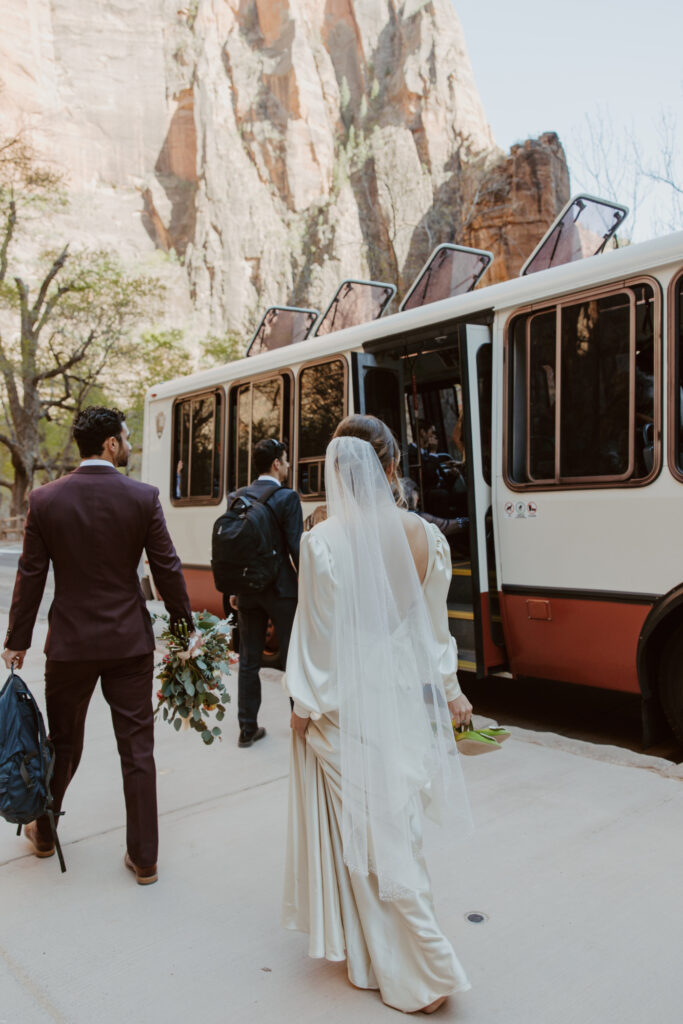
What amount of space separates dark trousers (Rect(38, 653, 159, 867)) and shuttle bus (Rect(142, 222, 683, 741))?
2.75m

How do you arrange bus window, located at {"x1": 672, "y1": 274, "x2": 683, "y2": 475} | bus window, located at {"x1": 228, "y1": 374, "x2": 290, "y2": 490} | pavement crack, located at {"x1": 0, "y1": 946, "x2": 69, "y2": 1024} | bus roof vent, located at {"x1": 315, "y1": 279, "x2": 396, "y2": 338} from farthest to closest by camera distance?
bus roof vent, located at {"x1": 315, "y1": 279, "x2": 396, "y2": 338}
bus window, located at {"x1": 228, "y1": 374, "x2": 290, "y2": 490}
bus window, located at {"x1": 672, "y1": 274, "x2": 683, "y2": 475}
pavement crack, located at {"x1": 0, "y1": 946, "x2": 69, "y2": 1024}

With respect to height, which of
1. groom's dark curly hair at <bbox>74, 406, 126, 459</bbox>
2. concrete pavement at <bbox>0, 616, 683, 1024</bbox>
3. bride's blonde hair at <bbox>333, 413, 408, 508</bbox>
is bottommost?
concrete pavement at <bbox>0, 616, 683, 1024</bbox>

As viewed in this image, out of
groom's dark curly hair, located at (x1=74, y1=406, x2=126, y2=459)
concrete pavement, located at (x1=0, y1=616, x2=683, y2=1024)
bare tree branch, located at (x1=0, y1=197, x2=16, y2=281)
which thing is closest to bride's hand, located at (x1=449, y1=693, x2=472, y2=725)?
concrete pavement, located at (x1=0, y1=616, x2=683, y2=1024)

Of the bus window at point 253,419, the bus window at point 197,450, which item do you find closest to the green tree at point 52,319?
the bus window at point 197,450

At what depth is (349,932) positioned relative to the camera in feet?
8.02

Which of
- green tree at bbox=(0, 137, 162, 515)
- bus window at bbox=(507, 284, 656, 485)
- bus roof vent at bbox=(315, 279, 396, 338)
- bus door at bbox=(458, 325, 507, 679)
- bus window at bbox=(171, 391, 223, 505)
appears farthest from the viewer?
green tree at bbox=(0, 137, 162, 515)

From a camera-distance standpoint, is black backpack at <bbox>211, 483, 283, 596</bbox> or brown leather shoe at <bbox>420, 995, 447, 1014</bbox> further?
black backpack at <bbox>211, 483, 283, 596</bbox>

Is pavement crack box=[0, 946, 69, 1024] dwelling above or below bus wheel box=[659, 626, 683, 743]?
below

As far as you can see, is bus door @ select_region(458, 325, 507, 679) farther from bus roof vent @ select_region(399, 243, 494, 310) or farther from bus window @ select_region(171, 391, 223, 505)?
bus window @ select_region(171, 391, 223, 505)

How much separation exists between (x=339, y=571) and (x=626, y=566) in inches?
116

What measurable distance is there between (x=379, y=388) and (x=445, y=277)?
3.81 ft

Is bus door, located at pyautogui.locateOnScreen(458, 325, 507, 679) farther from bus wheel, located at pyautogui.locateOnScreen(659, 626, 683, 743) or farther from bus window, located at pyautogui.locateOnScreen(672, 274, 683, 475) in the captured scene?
bus window, located at pyautogui.locateOnScreen(672, 274, 683, 475)

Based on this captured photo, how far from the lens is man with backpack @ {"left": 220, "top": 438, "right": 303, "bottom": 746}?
16.7 feet

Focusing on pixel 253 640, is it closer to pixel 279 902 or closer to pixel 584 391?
pixel 279 902
